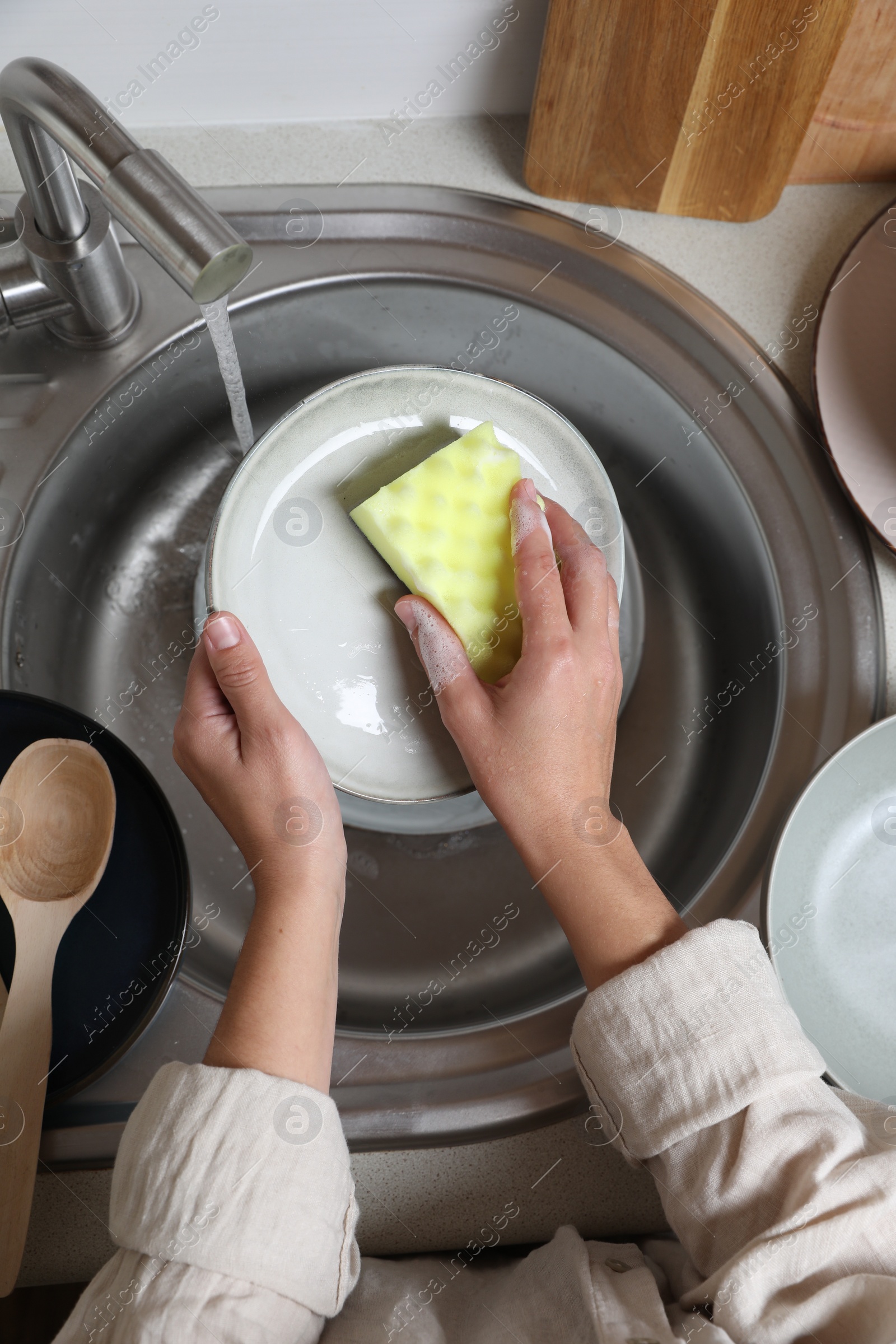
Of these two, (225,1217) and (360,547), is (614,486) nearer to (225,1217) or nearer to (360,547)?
(360,547)

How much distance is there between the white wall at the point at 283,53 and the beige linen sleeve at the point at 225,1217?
29.2 inches

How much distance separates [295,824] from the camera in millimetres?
566

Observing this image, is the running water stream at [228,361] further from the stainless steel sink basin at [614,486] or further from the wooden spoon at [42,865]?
the wooden spoon at [42,865]

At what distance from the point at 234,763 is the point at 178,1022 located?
0.66 ft

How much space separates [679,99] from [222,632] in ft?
1.72

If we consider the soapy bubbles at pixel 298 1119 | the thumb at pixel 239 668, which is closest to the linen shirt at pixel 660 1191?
the soapy bubbles at pixel 298 1119

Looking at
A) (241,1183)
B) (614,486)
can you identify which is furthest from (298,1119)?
(614,486)

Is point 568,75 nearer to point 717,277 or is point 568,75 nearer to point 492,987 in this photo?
point 717,277

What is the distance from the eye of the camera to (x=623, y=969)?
512mm

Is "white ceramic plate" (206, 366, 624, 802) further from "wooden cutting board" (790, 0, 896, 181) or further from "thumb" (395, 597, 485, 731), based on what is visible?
"wooden cutting board" (790, 0, 896, 181)

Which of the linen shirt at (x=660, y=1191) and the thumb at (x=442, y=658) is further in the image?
the thumb at (x=442, y=658)

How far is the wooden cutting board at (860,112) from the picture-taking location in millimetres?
656

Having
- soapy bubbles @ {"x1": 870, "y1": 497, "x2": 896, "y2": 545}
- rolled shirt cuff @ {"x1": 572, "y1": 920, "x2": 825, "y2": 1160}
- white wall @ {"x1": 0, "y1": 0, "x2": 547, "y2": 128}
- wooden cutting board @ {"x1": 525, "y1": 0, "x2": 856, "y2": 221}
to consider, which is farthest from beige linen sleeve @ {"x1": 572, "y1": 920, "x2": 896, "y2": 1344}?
white wall @ {"x1": 0, "y1": 0, "x2": 547, "y2": 128}

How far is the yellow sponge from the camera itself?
60cm
